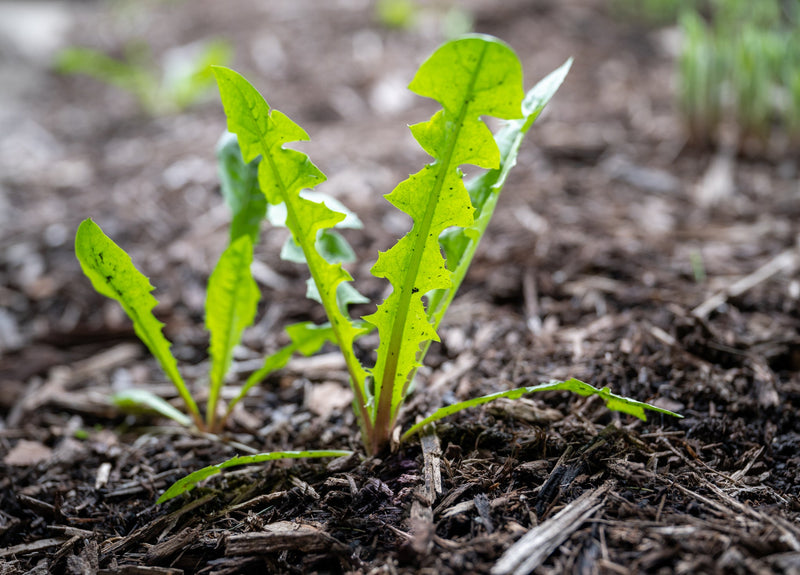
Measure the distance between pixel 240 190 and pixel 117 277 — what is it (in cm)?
34

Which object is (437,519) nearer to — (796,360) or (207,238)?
(796,360)

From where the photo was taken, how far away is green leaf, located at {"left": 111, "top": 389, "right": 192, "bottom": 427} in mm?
1362

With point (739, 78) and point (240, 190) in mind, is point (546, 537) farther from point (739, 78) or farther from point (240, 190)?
point (739, 78)

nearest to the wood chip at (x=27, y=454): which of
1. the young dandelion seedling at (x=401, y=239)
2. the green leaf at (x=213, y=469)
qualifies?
the young dandelion seedling at (x=401, y=239)

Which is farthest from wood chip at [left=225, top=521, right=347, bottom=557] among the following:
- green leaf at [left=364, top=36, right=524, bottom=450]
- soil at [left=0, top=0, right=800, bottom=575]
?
green leaf at [left=364, top=36, right=524, bottom=450]

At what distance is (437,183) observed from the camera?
0.98m

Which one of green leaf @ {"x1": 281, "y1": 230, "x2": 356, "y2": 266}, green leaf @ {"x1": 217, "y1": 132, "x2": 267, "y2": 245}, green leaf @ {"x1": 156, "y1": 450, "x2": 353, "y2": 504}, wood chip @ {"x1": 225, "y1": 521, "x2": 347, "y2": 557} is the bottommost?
wood chip @ {"x1": 225, "y1": 521, "x2": 347, "y2": 557}

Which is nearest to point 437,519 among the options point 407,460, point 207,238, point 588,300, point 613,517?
point 407,460

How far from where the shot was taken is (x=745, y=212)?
6.94 ft

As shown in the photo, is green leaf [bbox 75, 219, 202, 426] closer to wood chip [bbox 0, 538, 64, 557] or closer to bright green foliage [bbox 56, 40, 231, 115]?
wood chip [bbox 0, 538, 64, 557]

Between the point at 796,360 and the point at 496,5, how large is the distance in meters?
3.78

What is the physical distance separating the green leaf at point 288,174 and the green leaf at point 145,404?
19.6 inches

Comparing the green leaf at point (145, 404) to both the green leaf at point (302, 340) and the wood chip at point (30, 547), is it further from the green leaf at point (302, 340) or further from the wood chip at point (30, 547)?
the wood chip at point (30, 547)

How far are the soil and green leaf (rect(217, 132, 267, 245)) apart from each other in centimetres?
47
